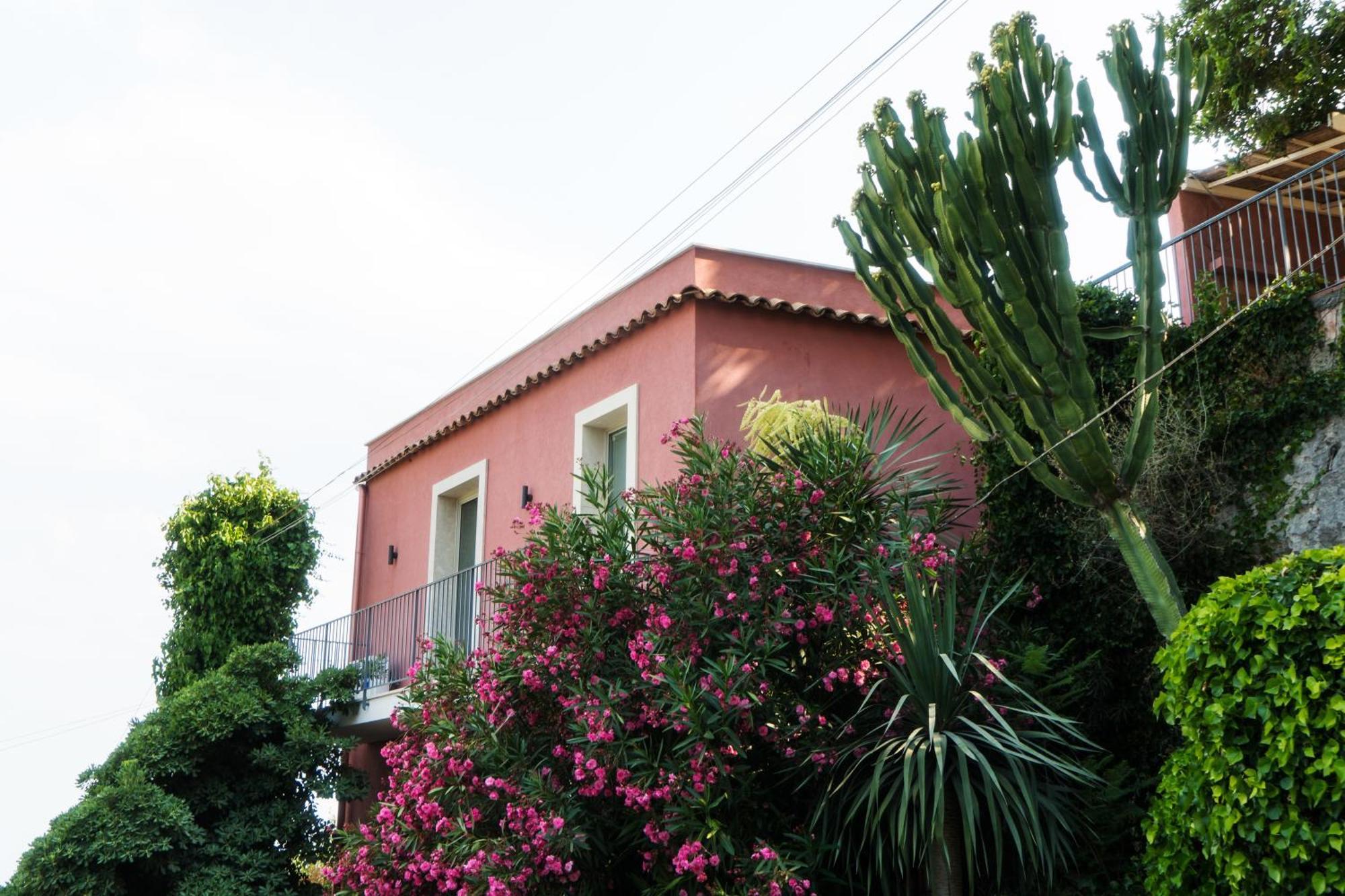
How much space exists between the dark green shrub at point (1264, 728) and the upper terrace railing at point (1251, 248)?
4272 millimetres

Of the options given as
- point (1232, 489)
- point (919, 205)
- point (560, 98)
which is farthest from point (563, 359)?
point (1232, 489)

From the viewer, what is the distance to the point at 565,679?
9227 mm

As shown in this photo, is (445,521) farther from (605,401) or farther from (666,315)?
(666,315)

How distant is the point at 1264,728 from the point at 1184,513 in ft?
11.1

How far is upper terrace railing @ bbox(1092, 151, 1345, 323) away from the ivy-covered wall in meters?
0.75

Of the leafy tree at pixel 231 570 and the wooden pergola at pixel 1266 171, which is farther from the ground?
the wooden pergola at pixel 1266 171

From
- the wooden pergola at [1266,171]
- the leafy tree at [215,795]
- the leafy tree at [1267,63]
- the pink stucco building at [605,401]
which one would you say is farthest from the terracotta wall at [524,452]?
the leafy tree at [1267,63]

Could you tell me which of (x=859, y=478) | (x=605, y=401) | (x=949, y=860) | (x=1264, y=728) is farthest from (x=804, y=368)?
(x=1264, y=728)

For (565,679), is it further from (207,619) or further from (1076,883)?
(207,619)

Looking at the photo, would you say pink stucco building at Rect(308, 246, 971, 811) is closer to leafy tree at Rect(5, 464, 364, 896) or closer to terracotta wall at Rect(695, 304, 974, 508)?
terracotta wall at Rect(695, 304, 974, 508)

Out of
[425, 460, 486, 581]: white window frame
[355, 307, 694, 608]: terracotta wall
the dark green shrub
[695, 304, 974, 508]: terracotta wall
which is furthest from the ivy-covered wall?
[425, 460, 486, 581]: white window frame

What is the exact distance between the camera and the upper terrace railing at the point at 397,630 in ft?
45.2

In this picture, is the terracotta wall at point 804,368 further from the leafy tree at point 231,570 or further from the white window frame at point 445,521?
the leafy tree at point 231,570

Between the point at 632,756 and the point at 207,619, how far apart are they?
10.0 meters
